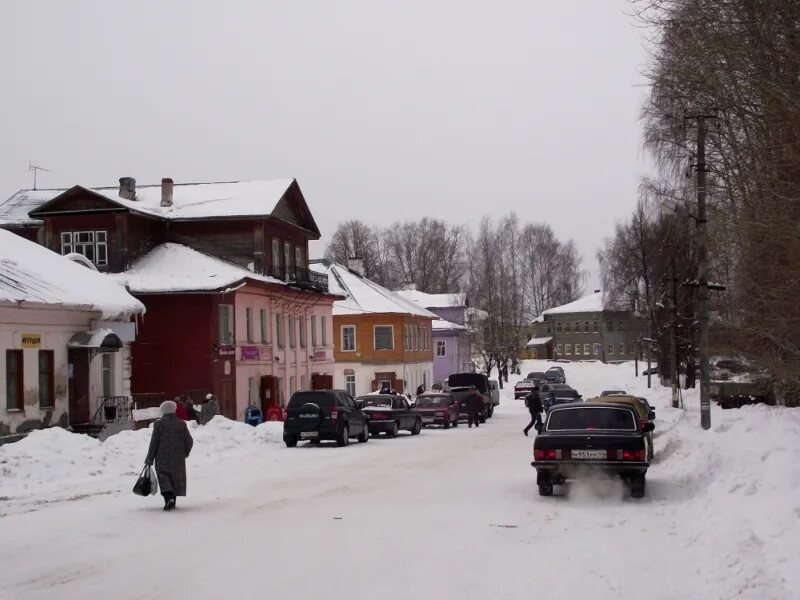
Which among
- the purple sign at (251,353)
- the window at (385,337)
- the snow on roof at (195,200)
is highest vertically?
the snow on roof at (195,200)

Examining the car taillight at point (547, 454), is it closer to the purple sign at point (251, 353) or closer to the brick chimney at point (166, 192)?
the purple sign at point (251, 353)

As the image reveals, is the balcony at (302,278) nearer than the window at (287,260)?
Yes

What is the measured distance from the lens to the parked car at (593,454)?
15820mm

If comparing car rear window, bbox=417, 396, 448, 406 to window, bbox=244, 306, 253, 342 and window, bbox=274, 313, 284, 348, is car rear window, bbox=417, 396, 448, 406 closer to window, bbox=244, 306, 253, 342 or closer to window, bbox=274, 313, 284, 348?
window, bbox=244, 306, 253, 342

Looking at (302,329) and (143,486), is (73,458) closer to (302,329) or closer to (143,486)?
(143,486)

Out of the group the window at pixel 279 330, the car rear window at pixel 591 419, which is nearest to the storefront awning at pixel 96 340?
the car rear window at pixel 591 419

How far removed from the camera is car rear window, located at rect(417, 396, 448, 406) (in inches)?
1627

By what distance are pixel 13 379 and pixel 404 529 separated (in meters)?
16.9

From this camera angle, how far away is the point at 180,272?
133 ft

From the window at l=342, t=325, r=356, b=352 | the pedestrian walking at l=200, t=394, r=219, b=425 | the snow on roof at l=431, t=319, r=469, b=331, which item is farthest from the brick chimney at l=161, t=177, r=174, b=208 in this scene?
the snow on roof at l=431, t=319, r=469, b=331

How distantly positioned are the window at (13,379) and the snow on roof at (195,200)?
1611cm

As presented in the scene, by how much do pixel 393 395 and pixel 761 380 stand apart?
730 inches

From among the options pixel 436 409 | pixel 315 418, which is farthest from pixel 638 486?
pixel 436 409

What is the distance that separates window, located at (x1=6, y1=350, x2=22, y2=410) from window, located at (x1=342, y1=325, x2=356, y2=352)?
1592 inches
